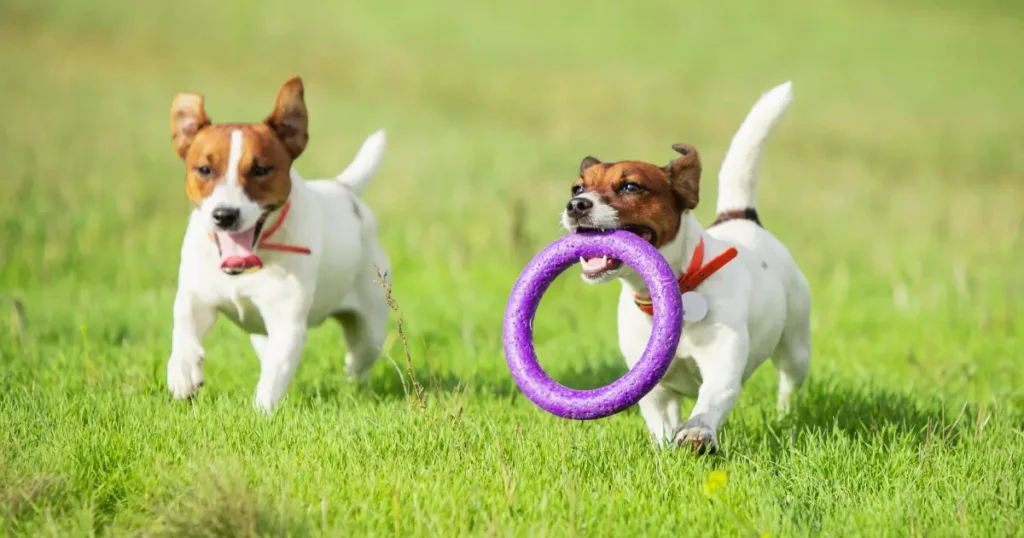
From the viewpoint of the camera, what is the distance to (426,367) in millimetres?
7672

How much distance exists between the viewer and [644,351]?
4859 mm

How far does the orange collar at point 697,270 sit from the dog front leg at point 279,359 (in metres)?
1.83

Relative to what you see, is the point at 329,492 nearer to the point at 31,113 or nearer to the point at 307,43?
the point at 31,113

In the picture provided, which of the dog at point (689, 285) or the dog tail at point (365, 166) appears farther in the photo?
the dog tail at point (365, 166)

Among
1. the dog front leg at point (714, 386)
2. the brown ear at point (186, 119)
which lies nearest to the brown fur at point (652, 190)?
the dog front leg at point (714, 386)

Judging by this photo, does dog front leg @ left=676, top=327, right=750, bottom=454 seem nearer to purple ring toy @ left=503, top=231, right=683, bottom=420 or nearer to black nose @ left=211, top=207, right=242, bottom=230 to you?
purple ring toy @ left=503, top=231, right=683, bottom=420

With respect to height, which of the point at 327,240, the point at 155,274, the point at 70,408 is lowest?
the point at 155,274

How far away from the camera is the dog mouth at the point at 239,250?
212 inches

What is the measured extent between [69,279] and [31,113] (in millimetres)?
8897

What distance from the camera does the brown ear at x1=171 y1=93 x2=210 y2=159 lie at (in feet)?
18.4

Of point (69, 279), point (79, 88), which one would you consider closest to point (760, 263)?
point (69, 279)

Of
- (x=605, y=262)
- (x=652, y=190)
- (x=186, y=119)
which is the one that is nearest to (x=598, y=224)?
(x=605, y=262)

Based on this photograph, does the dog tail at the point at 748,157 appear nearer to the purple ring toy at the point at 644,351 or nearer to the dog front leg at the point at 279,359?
the purple ring toy at the point at 644,351

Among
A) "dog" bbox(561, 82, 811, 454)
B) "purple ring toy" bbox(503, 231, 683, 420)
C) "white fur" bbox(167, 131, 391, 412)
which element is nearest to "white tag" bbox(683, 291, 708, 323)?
"dog" bbox(561, 82, 811, 454)
